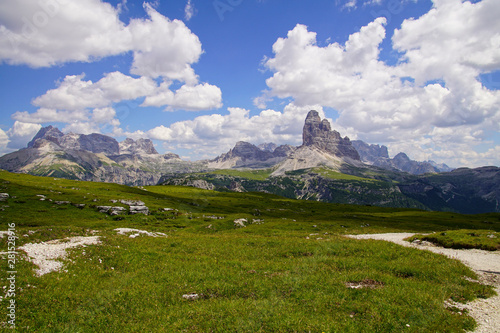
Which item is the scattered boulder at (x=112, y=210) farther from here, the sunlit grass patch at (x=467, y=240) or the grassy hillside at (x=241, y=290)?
the sunlit grass patch at (x=467, y=240)

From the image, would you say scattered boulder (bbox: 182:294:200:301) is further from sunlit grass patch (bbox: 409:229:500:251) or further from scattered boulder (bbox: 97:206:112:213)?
scattered boulder (bbox: 97:206:112:213)

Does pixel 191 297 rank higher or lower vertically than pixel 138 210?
higher

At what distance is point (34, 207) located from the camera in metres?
54.9

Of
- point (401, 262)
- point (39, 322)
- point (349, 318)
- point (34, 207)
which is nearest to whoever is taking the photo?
point (39, 322)

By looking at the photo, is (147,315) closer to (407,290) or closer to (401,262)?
(407,290)

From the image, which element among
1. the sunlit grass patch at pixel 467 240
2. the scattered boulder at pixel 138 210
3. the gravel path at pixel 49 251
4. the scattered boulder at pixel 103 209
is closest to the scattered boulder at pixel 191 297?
the gravel path at pixel 49 251

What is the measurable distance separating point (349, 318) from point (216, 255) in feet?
54.0

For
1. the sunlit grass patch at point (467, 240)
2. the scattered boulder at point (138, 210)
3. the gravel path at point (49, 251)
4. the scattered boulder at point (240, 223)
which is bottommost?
the scattered boulder at point (240, 223)

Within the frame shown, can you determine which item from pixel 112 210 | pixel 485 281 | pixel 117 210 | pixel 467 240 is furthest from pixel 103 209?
pixel 467 240

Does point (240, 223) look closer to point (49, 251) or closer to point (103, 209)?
point (103, 209)

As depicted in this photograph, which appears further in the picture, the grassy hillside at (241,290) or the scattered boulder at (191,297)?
the scattered boulder at (191,297)

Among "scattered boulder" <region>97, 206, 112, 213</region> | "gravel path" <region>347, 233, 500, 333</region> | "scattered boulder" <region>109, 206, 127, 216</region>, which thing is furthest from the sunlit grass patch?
"scattered boulder" <region>97, 206, 112, 213</region>

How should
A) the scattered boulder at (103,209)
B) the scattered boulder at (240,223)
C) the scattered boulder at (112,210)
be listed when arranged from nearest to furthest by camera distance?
1. the scattered boulder at (240,223)
2. the scattered boulder at (112,210)
3. the scattered boulder at (103,209)

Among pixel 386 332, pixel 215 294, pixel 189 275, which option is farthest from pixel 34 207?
pixel 386 332
